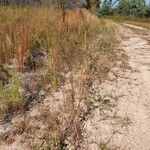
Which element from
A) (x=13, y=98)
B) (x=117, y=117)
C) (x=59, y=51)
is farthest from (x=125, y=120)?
(x=59, y=51)

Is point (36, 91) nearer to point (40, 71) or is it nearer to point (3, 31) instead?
point (40, 71)

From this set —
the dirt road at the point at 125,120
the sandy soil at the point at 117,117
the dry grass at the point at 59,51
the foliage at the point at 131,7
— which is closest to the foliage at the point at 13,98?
the dry grass at the point at 59,51

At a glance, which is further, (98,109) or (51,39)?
(51,39)

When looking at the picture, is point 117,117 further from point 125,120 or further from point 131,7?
point 131,7

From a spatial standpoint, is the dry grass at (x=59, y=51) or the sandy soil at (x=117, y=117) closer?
the sandy soil at (x=117, y=117)

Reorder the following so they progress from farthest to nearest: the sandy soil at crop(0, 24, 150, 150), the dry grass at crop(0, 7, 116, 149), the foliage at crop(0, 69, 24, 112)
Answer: the dry grass at crop(0, 7, 116, 149)
the foliage at crop(0, 69, 24, 112)
the sandy soil at crop(0, 24, 150, 150)

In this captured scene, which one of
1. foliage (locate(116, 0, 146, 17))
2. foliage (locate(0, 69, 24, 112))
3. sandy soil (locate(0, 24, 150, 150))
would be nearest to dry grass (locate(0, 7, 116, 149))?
foliage (locate(0, 69, 24, 112))


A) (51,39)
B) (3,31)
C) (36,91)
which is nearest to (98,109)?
(36,91)

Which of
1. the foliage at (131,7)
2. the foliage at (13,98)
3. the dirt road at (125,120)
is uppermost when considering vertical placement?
the foliage at (13,98)

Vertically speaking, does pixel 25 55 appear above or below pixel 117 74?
above

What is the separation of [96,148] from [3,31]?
11.4 ft

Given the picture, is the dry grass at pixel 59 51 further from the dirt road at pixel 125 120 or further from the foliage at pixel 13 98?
the dirt road at pixel 125 120

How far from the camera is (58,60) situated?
6523mm

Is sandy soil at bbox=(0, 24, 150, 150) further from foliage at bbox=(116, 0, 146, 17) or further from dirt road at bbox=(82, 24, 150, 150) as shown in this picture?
foliage at bbox=(116, 0, 146, 17)
